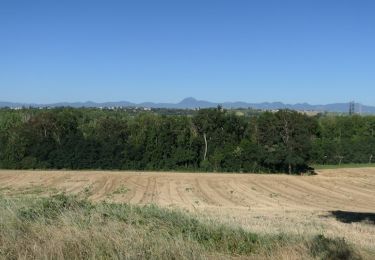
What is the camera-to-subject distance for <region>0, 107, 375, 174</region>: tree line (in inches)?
2630

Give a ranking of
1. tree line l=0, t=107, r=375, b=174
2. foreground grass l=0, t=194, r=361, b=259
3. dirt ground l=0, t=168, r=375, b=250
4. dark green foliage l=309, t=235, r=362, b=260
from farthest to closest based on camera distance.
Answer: tree line l=0, t=107, r=375, b=174
dirt ground l=0, t=168, r=375, b=250
dark green foliage l=309, t=235, r=362, b=260
foreground grass l=0, t=194, r=361, b=259

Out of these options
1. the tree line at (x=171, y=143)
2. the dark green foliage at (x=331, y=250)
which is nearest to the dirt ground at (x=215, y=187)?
the tree line at (x=171, y=143)

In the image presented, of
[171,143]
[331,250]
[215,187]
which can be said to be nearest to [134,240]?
Result: [331,250]

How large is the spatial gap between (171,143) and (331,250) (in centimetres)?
6355

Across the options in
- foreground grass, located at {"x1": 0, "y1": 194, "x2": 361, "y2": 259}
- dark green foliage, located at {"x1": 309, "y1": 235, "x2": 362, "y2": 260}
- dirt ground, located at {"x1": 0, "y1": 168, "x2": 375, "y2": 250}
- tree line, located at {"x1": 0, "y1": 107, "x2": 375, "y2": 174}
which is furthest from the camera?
tree line, located at {"x1": 0, "y1": 107, "x2": 375, "y2": 174}

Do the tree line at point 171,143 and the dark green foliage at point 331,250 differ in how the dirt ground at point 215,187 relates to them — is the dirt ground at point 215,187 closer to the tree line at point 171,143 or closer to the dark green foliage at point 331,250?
the tree line at point 171,143

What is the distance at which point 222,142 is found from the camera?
7050cm

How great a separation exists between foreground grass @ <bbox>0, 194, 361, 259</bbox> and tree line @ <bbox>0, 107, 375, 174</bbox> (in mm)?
58435

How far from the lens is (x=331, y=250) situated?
23.6 feet

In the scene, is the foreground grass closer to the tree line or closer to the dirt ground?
the dirt ground

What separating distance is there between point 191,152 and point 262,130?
9.51 meters

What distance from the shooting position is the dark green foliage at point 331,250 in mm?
7008

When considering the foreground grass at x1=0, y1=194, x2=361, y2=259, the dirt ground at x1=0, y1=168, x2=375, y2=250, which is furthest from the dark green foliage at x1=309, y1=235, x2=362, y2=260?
the dirt ground at x1=0, y1=168, x2=375, y2=250

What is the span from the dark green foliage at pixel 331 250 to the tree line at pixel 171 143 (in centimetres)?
5879
